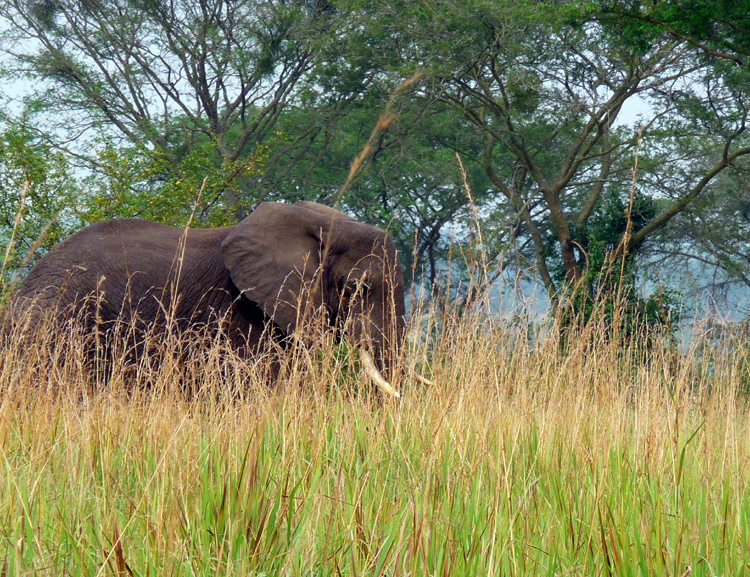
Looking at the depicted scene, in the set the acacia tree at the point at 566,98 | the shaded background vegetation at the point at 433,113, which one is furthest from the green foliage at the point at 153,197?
the acacia tree at the point at 566,98

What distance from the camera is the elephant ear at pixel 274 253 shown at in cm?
657

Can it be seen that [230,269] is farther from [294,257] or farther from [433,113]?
[433,113]

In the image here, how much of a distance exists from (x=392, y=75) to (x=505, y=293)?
12.6 metres

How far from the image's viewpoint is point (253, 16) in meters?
18.0

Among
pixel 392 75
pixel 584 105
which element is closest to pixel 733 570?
pixel 392 75

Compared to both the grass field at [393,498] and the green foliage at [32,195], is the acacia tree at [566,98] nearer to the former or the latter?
the green foliage at [32,195]

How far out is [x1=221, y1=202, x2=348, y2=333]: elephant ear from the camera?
21.6ft

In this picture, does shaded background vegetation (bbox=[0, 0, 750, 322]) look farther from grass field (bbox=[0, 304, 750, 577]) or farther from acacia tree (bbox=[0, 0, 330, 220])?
grass field (bbox=[0, 304, 750, 577])

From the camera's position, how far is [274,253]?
22.0 feet

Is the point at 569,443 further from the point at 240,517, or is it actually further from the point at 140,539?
the point at 140,539

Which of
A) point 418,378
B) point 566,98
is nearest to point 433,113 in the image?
point 566,98

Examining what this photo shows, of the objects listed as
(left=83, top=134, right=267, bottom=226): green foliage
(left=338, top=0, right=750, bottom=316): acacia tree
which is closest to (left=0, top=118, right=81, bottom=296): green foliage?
(left=83, top=134, right=267, bottom=226): green foliage

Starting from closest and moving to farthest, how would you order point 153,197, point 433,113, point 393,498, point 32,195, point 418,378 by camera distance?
point 393,498
point 418,378
point 32,195
point 153,197
point 433,113

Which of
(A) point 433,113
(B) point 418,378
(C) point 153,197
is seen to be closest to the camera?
(B) point 418,378
